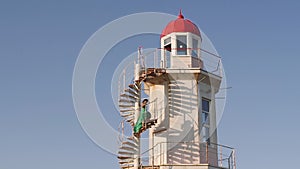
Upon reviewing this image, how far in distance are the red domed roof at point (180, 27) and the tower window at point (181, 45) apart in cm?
39

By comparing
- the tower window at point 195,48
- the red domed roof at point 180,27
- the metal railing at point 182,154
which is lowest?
the metal railing at point 182,154

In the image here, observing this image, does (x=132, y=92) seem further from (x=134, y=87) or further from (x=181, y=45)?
(x=181, y=45)

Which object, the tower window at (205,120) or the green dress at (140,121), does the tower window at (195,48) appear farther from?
the green dress at (140,121)

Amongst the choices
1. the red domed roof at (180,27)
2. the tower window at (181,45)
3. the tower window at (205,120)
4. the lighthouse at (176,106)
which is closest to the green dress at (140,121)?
the lighthouse at (176,106)

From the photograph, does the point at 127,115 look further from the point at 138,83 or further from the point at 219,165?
the point at 219,165

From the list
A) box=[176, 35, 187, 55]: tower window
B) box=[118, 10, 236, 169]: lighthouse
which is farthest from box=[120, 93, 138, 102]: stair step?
box=[176, 35, 187, 55]: tower window

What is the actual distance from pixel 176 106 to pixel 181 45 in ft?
10.3

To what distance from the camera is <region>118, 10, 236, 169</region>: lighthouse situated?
878 inches

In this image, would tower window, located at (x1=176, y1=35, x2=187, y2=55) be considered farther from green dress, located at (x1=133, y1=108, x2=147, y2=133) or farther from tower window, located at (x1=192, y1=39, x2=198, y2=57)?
green dress, located at (x1=133, y1=108, x2=147, y2=133)

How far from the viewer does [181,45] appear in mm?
24141

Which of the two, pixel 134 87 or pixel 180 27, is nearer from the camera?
pixel 134 87

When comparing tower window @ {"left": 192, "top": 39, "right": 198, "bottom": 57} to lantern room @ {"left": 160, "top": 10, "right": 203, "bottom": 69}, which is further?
tower window @ {"left": 192, "top": 39, "right": 198, "bottom": 57}

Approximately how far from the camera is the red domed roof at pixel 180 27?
24.3 meters

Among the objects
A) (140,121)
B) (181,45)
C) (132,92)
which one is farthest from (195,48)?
(140,121)
